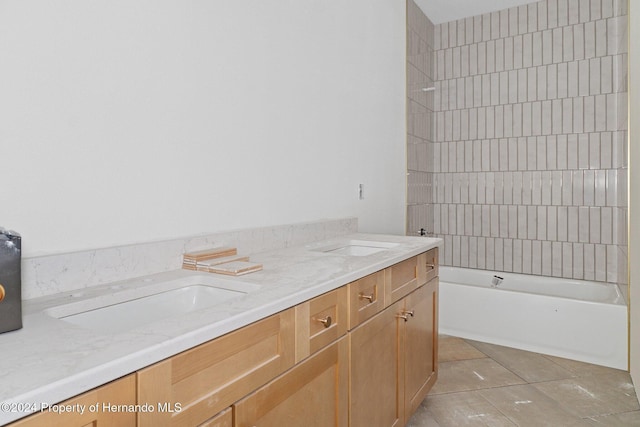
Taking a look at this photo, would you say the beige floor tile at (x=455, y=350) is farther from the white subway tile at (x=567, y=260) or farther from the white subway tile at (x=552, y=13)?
the white subway tile at (x=552, y=13)

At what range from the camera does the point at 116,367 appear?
630mm

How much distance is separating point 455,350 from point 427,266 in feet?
4.21

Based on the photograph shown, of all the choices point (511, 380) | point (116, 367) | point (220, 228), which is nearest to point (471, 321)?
point (511, 380)

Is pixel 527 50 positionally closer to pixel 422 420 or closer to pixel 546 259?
pixel 546 259

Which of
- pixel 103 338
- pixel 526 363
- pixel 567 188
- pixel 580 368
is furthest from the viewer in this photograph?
pixel 567 188

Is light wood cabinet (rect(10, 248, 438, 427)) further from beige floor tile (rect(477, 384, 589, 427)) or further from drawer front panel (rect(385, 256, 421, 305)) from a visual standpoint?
beige floor tile (rect(477, 384, 589, 427))

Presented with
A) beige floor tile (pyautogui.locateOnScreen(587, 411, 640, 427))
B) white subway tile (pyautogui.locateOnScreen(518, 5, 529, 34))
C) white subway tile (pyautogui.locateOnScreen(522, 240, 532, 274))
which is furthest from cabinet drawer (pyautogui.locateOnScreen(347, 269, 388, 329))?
white subway tile (pyautogui.locateOnScreen(518, 5, 529, 34))

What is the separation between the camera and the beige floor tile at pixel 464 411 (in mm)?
2055

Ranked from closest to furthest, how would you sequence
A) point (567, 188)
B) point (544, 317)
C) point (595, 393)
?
1. point (595, 393)
2. point (544, 317)
3. point (567, 188)

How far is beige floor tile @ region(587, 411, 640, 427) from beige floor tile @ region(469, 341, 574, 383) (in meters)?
0.44

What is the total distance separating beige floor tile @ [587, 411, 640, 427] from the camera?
6.63 ft

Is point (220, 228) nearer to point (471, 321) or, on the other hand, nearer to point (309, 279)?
point (309, 279)

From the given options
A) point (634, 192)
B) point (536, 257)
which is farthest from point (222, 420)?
point (536, 257)

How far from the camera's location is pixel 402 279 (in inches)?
68.8
